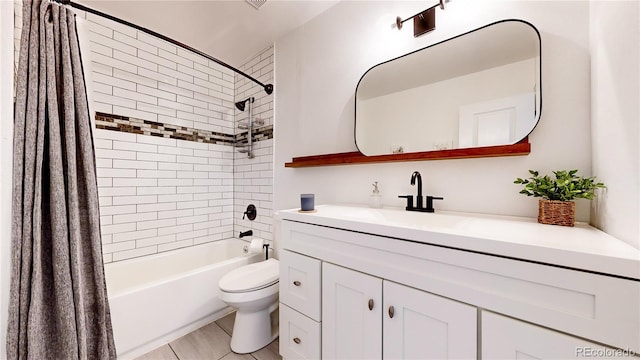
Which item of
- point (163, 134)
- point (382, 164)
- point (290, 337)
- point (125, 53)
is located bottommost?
point (290, 337)

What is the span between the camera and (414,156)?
1328mm

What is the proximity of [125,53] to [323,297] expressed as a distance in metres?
2.59

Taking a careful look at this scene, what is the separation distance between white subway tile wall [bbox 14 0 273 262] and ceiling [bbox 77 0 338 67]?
0.67ft

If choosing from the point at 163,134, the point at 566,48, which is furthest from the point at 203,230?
the point at 566,48

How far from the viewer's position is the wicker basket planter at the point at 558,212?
3.00 ft

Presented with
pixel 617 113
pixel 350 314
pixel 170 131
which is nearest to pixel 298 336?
pixel 350 314

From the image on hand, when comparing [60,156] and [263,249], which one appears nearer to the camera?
[60,156]

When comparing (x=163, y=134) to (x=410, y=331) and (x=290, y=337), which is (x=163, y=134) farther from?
(x=410, y=331)

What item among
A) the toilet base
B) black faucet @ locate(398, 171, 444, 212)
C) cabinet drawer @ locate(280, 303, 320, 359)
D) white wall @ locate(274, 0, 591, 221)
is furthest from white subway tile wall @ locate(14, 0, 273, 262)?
black faucet @ locate(398, 171, 444, 212)

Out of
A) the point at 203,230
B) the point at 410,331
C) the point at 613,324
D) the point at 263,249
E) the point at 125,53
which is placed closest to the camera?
the point at 613,324

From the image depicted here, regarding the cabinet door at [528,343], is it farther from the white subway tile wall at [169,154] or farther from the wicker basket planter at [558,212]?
the white subway tile wall at [169,154]

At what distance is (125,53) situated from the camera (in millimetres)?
2064

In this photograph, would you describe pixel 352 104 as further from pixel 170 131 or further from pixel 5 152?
pixel 170 131

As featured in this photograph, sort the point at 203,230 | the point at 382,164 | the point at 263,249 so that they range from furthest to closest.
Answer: the point at 203,230 < the point at 263,249 < the point at 382,164
